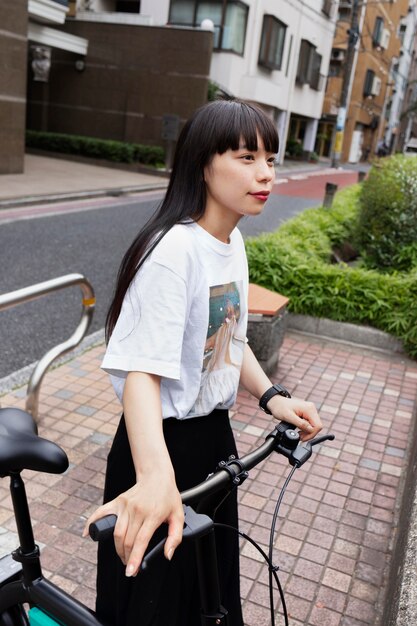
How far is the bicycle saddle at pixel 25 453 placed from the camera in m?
1.32

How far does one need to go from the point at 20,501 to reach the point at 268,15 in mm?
28569

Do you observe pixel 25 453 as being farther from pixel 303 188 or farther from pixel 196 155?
pixel 303 188

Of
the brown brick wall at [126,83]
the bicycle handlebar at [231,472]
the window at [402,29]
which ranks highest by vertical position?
the window at [402,29]

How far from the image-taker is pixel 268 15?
26.2m

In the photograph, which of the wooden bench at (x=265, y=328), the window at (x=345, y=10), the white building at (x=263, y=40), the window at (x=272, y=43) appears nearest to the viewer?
the wooden bench at (x=265, y=328)

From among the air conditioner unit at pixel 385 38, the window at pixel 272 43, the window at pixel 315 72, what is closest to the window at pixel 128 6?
the window at pixel 272 43

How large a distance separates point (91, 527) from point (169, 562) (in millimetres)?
709

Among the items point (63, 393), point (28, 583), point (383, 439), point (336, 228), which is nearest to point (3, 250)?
point (63, 393)

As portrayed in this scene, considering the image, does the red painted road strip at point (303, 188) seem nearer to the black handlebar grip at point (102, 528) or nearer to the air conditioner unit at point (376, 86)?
the black handlebar grip at point (102, 528)

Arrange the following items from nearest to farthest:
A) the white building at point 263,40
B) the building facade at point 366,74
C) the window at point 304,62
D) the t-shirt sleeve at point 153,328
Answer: the t-shirt sleeve at point 153,328
the white building at point 263,40
the window at point 304,62
the building facade at point 366,74

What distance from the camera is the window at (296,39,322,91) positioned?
32125 mm

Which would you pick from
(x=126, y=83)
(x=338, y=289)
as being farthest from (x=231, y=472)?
(x=126, y=83)

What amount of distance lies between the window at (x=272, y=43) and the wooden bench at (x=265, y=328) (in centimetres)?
2477

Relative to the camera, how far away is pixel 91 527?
0.95m
